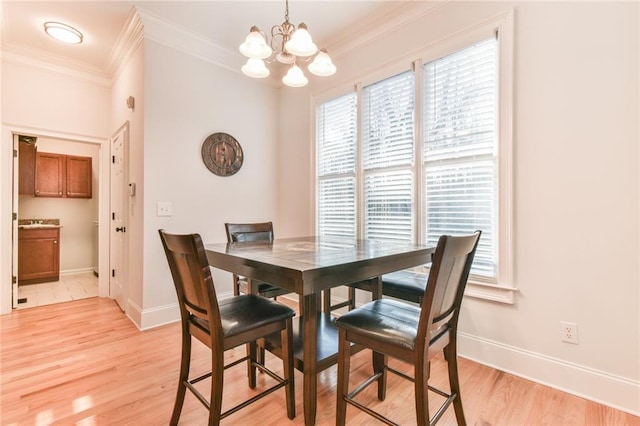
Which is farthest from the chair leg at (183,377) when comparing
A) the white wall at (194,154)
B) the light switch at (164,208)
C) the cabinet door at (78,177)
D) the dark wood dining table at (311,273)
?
the cabinet door at (78,177)

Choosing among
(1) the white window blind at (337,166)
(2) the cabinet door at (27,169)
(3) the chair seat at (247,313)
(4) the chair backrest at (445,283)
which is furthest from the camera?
(2) the cabinet door at (27,169)

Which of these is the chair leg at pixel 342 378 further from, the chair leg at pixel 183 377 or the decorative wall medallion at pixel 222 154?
the decorative wall medallion at pixel 222 154

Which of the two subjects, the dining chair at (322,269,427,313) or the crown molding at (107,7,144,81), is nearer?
the dining chair at (322,269,427,313)

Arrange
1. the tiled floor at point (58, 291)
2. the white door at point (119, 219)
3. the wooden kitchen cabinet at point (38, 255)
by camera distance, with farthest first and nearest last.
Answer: the wooden kitchen cabinet at point (38, 255), the tiled floor at point (58, 291), the white door at point (119, 219)

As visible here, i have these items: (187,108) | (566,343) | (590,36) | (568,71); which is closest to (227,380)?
(566,343)

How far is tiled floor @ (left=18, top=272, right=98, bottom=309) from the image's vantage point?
3.55 metres

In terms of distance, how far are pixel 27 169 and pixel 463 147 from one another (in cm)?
557

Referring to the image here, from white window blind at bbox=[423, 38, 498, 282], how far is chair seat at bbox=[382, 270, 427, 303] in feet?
1.22

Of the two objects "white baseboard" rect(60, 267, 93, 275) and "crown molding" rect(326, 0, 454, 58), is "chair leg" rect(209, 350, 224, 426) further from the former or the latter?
"white baseboard" rect(60, 267, 93, 275)

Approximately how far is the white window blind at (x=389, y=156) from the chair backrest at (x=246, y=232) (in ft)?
3.22

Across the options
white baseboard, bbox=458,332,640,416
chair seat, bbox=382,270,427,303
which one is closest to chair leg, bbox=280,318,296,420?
chair seat, bbox=382,270,427,303

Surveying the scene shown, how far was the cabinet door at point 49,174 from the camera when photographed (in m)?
4.62

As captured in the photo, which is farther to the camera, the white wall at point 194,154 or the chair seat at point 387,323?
the white wall at point 194,154

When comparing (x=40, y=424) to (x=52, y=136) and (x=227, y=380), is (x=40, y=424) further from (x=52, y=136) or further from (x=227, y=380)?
(x=52, y=136)
